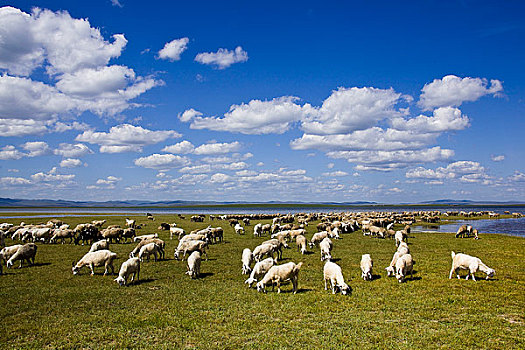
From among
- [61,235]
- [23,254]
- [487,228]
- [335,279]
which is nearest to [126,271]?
[23,254]

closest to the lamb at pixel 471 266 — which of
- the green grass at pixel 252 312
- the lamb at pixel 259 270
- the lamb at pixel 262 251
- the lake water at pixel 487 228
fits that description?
the green grass at pixel 252 312

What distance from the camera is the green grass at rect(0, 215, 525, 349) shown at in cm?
1023

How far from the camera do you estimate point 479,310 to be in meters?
12.6

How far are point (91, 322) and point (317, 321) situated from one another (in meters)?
8.13

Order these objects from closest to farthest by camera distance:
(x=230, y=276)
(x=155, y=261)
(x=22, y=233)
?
(x=230, y=276), (x=155, y=261), (x=22, y=233)

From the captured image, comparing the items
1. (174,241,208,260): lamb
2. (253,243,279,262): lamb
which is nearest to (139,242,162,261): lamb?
(174,241,208,260): lamb

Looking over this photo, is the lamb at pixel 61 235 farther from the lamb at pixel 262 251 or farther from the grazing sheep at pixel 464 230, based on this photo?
the grazing sheep at pixel 464 230

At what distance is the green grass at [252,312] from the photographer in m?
10.2

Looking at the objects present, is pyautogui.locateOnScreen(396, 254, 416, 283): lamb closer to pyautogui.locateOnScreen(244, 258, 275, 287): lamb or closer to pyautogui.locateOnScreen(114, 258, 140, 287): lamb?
pyautogui.locateOnScreen(244, 258, 275, 287): lamb

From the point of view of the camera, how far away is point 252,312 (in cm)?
1284

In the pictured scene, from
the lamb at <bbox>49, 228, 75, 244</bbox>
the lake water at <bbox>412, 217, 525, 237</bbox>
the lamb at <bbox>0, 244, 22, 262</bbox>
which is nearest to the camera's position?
the lamb at <bbox>0, 244, 22, 262</bbox>

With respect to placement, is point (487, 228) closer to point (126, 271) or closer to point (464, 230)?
point (464, 230)

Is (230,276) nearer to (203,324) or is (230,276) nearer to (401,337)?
(203,324)

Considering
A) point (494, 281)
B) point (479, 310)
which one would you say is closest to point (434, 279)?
point (494, 281)
